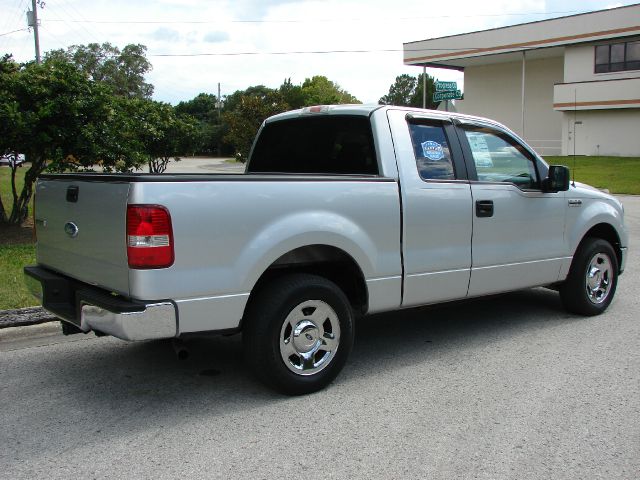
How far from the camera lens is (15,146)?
979cm

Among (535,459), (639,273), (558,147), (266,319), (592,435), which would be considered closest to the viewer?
(535,459)

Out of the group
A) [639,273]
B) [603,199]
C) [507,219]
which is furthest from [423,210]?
[639,273]

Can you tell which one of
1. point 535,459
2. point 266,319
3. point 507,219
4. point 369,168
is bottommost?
point 535,459

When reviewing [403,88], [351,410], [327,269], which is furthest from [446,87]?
[403,88]

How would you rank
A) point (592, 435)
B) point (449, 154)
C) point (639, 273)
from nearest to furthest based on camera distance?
point (592, 435)
point (449, 154)
point (639, 273)

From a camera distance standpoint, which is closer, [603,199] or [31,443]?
[31,443]

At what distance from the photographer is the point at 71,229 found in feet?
14.0

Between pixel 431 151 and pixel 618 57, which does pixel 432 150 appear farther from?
pixel 618 57

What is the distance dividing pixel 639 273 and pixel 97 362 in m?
7.02

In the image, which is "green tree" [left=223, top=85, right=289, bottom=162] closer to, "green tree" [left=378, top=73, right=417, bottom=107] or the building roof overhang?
the building roof overhang

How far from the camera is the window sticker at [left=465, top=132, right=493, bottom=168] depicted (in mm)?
5445

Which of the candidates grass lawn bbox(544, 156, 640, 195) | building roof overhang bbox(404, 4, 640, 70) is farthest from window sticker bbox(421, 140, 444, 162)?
building roof overhang bbox(404, 4, 640, 70)

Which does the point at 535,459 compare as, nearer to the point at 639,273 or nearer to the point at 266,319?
the point at 266,319

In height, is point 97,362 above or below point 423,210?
below
